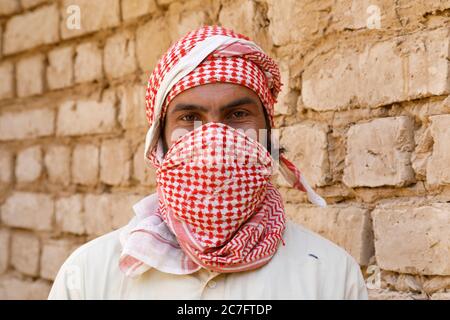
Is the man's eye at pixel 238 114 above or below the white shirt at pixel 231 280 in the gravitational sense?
above

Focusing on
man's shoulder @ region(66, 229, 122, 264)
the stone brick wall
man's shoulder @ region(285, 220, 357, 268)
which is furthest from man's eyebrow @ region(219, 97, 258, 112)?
the stone brick wall

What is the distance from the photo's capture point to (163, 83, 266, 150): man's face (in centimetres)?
216

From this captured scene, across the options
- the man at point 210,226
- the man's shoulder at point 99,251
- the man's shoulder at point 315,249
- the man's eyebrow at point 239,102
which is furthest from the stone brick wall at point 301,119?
the man's shoulder at point 99,251

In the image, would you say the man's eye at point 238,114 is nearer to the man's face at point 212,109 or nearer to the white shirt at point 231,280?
the man's face at point 212,109

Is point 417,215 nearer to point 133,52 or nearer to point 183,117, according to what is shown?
point 183,117

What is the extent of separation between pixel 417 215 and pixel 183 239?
110 centimetres

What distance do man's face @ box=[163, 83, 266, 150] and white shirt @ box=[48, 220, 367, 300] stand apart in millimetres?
420

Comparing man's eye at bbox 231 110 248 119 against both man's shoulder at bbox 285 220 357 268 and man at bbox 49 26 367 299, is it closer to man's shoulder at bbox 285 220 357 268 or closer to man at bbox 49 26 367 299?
man at bbox 49 26 367 299

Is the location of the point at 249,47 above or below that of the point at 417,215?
above

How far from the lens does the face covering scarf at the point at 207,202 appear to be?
6.75ft

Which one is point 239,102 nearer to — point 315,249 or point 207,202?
point 207,202

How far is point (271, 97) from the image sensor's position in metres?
2.41
